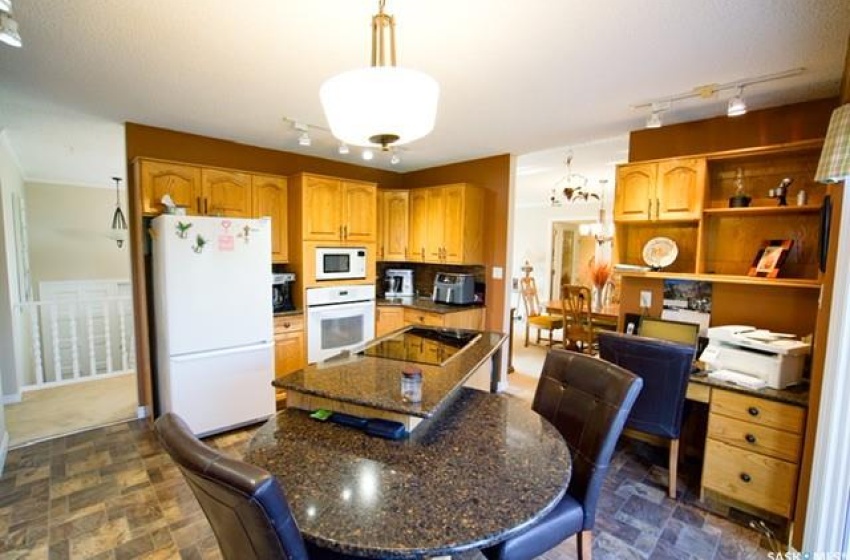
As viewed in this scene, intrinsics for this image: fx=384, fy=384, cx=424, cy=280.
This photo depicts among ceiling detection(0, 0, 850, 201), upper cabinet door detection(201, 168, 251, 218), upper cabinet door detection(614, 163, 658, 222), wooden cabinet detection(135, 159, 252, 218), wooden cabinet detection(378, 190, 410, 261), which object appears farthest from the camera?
wooden cabinet detection(378, 190, 410, 261)

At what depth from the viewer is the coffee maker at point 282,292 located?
364cm

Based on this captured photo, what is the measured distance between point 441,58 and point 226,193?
2331 millimetres

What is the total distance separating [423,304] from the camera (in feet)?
Result: 13.6

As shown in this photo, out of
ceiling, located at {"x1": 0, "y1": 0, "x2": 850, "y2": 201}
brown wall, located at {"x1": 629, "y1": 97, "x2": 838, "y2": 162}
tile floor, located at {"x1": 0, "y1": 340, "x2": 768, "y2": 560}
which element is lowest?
tile floor, located at {"x1": 0, "y1": 340, "x2": 768, "y2": 560}

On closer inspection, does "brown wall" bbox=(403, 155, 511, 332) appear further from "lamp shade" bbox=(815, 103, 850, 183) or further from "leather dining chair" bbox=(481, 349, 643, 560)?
"lamp shade" bbox=(815, 103, 850, 183)

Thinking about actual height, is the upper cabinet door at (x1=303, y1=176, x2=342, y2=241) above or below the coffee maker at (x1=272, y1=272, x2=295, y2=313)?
above

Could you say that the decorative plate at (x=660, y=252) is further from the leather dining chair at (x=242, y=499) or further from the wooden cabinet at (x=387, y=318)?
the leather dining chair at (x=242, y=499)

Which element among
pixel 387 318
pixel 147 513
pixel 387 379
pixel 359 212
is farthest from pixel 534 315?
pixel 147 513

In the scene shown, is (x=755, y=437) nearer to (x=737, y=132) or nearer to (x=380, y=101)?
(x=737, y=132)

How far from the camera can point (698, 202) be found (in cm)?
258

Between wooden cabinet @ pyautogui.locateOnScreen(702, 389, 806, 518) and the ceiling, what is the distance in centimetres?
180

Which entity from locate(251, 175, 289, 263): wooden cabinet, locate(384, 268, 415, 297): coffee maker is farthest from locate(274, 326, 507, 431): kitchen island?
locate(384, 268, 415, 297): coffee maker

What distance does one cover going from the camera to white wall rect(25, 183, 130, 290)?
539 cm

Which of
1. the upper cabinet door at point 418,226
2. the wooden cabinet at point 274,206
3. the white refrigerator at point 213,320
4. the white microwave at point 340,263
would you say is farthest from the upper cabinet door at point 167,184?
the upper cabinet door at point 418,226
